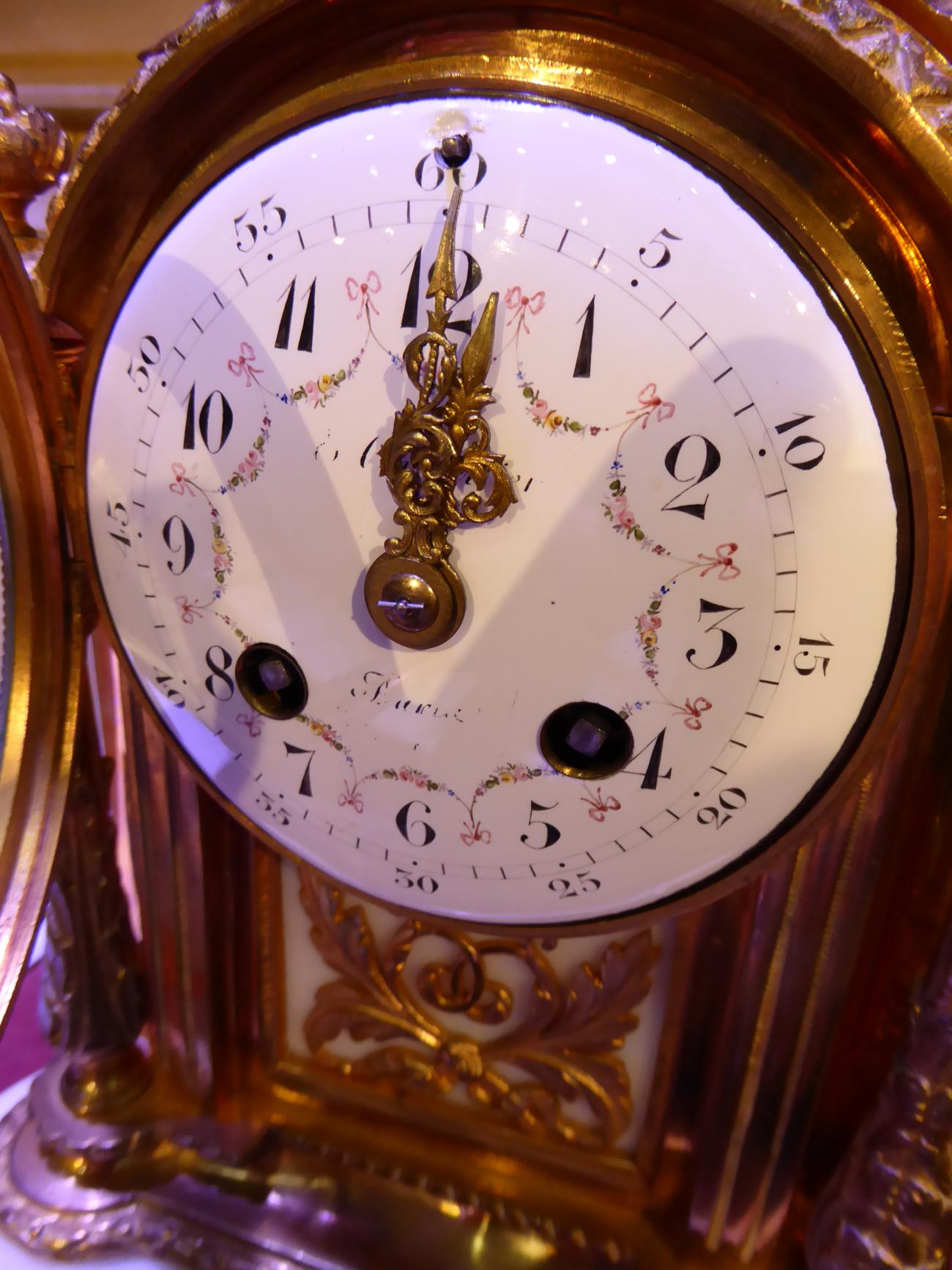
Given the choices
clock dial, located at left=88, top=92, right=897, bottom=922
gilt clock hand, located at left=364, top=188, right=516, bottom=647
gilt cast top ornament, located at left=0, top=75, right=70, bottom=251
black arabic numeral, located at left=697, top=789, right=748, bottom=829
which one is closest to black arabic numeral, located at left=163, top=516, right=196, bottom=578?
clock dial, located at left=88, top=92, right=897, bottom=922

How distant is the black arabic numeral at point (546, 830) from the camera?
0.50m

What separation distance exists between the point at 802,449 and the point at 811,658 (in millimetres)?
106

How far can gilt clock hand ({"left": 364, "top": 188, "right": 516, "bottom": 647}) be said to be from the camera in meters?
0.43

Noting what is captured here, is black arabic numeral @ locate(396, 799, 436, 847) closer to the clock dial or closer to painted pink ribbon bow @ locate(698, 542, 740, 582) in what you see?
the clock dial

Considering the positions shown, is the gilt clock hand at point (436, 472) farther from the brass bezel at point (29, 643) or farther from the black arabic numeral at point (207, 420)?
the brass bezel at point (29, 643)

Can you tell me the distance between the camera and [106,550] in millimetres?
553

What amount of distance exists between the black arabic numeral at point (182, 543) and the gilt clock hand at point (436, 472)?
0.40 feet

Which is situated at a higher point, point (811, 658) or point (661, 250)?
point (661, 250)

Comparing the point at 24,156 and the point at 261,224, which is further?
the point at 24,156

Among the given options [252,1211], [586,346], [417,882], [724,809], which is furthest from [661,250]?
[252,1211]

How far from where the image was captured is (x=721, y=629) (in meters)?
0.44

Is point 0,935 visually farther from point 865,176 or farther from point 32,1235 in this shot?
point 865,176

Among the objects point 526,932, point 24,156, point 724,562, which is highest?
point 24,156

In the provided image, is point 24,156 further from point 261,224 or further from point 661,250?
point 661,250
